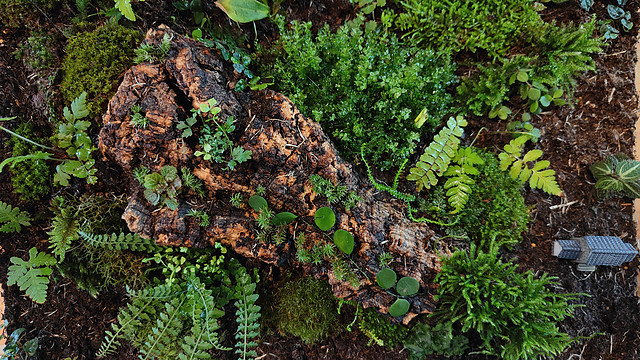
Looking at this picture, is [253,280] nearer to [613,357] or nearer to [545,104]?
[545,104]

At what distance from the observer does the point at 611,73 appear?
10.6 feet

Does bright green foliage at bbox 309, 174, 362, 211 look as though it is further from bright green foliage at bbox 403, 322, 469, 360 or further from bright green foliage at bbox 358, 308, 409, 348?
bright green foliage at bbox 403, 322, 469, 360

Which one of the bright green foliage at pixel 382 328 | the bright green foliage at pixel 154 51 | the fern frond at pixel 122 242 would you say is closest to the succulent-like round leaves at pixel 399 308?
the bright green foliage at pixel 382 328

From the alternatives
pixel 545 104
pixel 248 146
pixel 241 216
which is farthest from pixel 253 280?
pixel 545 104

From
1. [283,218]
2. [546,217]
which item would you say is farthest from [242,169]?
[546,217]

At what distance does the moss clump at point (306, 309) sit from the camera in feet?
9.00

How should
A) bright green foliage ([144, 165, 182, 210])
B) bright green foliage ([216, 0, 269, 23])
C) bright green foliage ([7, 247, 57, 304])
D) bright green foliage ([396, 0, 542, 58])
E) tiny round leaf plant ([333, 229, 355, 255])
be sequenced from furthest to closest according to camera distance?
bright green foliage ([396, 0, 542, 58]) < bright green foliage ([216, 0, 269, 23]) < bright green foliage ([7, 247, 57, 304]) < tiny round leaf plant ([333, 229, 355, 255]) < bright green foliage ([144, 165, 182, 210])

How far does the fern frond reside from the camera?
2.43 metres

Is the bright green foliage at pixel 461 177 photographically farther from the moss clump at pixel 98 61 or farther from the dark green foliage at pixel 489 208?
the moss clump at pixel 98 61

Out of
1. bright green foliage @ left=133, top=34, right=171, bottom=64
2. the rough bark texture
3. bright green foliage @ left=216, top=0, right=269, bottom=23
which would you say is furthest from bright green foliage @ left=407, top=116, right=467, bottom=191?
bright green foliage @ left=133, top=34, right=171, bottom=64

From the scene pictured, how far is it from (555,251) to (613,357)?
1.06 m

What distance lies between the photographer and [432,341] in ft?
8.73

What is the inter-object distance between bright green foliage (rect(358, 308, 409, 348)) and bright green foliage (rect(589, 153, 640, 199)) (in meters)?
2.21

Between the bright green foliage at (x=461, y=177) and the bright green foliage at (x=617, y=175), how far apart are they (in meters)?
1.28
